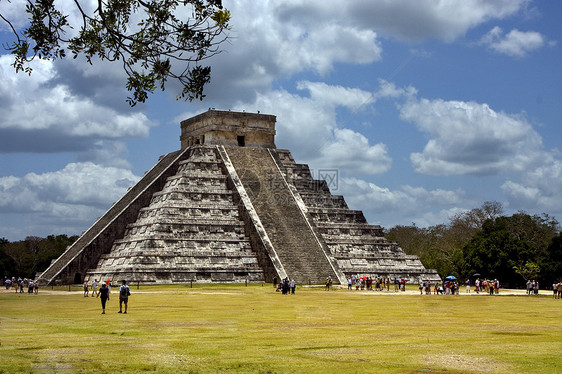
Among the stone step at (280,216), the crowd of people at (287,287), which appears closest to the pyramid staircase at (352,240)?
the stone step at (280,216)

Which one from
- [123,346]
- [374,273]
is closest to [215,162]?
[374,273]

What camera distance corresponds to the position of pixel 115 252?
Answer: 40.5m

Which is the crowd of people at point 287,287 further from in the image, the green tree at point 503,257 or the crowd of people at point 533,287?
the green tree at point 503,257

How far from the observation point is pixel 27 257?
65.4 meters

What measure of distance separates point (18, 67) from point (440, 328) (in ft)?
32.9

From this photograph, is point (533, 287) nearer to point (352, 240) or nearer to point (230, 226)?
point (352, 240)

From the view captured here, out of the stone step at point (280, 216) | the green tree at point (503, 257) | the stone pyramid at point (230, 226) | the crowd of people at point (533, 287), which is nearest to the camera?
the crowd of people at point (533, 287)

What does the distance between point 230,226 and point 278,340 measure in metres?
28.0

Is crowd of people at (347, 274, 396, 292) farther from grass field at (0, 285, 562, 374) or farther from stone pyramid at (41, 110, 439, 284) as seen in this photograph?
grass field at (0, 285, 562, 374)

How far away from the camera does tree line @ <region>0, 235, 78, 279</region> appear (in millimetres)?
62312

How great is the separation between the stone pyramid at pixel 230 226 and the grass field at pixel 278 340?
51.4 ft

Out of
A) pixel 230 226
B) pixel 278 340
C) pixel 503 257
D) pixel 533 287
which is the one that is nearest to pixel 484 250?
pixel 503 257

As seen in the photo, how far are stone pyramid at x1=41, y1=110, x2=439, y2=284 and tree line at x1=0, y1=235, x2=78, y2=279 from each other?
781 inches

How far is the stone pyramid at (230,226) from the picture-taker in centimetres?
3834
